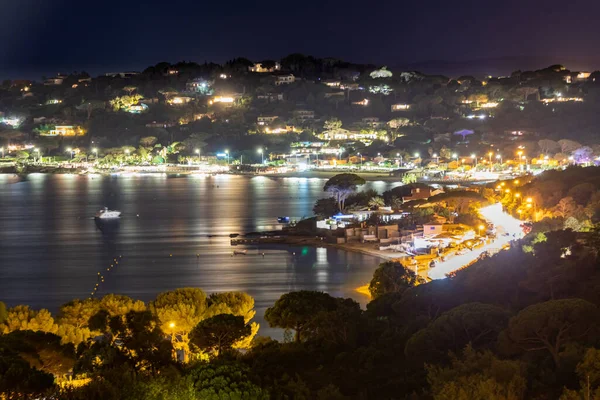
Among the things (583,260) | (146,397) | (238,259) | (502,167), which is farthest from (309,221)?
(502,167)

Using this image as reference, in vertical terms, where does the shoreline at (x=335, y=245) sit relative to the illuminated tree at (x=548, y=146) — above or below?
below

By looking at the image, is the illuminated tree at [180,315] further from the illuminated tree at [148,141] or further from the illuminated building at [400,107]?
the illuminated building at [400,107]

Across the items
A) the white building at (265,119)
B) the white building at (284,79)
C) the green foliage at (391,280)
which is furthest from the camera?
the white building at (284,79)

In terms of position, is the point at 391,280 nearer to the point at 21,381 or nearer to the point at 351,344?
the point at 351,344

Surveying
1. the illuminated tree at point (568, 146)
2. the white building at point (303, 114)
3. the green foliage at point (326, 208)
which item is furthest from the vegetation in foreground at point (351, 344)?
the white building at point (303, 114)

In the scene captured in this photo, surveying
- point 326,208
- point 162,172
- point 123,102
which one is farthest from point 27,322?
point 123,102

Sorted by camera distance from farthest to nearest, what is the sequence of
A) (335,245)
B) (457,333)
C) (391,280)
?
1. (335,245)
2. (391,280)
3. (457,333)

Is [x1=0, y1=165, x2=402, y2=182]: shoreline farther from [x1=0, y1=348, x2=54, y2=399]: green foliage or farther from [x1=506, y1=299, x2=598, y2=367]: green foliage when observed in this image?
[x1=0, y1=348, x2=54, y2=399]: green foliage

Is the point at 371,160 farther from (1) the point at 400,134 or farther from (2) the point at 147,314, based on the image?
(2) the point at 147,314
